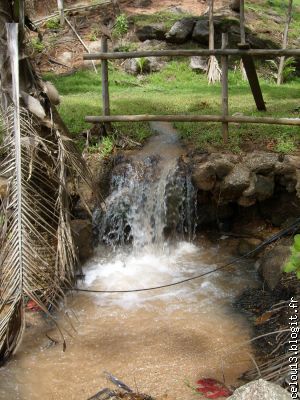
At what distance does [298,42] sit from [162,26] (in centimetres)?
349

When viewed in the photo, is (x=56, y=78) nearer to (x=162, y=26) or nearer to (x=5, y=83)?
(x=162, y=26)

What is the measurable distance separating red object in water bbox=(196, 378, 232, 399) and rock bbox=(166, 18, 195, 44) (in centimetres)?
1078

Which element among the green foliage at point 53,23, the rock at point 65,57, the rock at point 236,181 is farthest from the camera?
the green foliage at point 53,23

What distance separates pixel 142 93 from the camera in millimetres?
11031

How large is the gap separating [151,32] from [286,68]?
3682 millimetres

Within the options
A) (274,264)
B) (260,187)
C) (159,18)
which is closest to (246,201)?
(260,187)

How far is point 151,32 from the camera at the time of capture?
1402cm

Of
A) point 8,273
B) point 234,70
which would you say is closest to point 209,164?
point 8,273

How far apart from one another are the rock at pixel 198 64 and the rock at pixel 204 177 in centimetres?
669

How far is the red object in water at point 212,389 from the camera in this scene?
13.7 ft

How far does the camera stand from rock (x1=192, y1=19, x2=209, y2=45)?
13.5 m

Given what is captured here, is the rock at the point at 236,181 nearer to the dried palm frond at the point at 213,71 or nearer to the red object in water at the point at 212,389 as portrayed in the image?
the red object in water at the point at 212,389

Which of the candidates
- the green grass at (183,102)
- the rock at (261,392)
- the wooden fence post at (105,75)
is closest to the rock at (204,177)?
the green grass at (183,102)

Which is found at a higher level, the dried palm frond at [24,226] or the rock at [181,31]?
the rock at [181,31]
